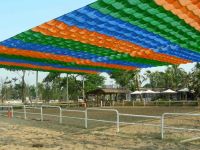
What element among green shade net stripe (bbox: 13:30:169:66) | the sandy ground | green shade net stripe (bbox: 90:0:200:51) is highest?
green shade net stripe (bbox: 90:0:200:51)

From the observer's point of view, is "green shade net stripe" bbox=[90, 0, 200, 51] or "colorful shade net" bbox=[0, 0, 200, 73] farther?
"colorful shade net" bbox=[0, 0, 200, 73]

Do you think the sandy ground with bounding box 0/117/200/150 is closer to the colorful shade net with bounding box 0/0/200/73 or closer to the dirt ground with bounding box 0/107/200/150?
the dirt ground with bounding box 0/107/200/150

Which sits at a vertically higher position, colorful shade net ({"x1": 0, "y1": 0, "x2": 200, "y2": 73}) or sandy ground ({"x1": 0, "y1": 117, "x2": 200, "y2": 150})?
colorful shade net ({"x1": 0, "y1": 0, "x2": 200, "y2": 73})

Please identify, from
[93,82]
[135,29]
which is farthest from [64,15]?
[93,82]

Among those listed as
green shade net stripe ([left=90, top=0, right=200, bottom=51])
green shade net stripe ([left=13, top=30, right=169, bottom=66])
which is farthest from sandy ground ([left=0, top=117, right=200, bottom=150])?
green shade net stripe ([left=90, top=0, right=200, bottom=51])

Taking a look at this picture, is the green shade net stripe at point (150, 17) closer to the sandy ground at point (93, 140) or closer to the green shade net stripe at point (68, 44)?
the green shade net stripe at point (68, 44)

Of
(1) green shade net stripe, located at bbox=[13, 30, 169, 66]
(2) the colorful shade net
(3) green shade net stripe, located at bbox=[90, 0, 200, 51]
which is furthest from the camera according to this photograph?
(1) green shade net stripe, located at bbox=[13, 30, 169, 66]

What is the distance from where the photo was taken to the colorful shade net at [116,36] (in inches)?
417

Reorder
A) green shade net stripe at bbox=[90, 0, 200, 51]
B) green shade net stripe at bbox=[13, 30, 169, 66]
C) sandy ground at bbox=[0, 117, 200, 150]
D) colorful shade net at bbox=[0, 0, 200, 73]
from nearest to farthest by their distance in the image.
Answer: green shade net stripe at bbox=[90, 0, 200, 51]
colorful shade net at bbox=[0, 0, 200, 73]
sandy ground at bbox=[0, 117, 200, 150]
green shade net stripe at bbox=[13, 30, 169, 66]

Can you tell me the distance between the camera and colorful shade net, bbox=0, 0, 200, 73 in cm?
1059

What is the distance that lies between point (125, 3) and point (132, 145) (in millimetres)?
4597

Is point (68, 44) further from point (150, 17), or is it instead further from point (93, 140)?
point (150, 17)

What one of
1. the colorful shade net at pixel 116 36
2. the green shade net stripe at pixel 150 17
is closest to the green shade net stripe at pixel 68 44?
the colorful shade net at pixel 116 36

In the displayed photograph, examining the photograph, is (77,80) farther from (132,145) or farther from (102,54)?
(132,145)
